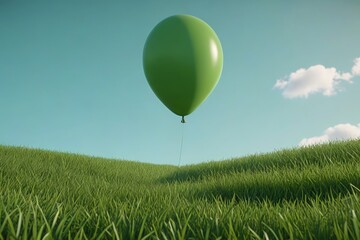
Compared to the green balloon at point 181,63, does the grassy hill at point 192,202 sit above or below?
below

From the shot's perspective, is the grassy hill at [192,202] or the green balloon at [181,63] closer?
the grassy hill at [192,202]

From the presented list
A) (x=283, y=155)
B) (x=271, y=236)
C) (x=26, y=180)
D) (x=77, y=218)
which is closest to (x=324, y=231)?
(x=271, y=236)

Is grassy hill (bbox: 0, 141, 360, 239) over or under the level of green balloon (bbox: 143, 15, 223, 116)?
under

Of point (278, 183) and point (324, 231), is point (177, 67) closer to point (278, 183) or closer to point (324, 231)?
point (278, 183)

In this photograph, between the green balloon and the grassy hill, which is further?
the green balloon

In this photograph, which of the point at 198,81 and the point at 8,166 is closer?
the point at 8,166
